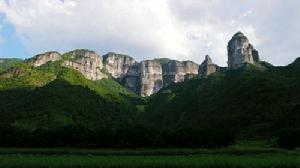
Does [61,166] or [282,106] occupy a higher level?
[282,106]

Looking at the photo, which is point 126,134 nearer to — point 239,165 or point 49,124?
point 239,165

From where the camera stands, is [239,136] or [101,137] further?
[239,136]

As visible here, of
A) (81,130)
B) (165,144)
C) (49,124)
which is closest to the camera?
(165,144)

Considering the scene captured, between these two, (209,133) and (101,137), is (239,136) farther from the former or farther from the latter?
(101,137)

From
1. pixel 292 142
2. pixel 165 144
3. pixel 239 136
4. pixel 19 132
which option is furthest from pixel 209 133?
pixel 239 136

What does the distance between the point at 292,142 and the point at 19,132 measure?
60.4 m

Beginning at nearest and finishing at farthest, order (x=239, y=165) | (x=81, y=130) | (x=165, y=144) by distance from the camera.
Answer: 1. (x=239, y=165)
2. (x=165, y=144)
3. (x=81, y=130)

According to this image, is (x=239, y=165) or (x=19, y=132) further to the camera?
(x=19, y=132)

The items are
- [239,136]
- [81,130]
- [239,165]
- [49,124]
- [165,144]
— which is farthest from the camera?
[49,124]

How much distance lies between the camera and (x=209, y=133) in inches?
4141

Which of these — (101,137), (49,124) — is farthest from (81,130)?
(49,124)

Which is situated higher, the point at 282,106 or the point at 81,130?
the point at 282,106

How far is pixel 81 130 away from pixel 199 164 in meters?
62.9

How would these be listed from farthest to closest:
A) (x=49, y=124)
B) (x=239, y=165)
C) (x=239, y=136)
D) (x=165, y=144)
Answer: (x=49, y=124) < (x=239, y=136) < (x=165, y=144) < (x=239, y=165)
